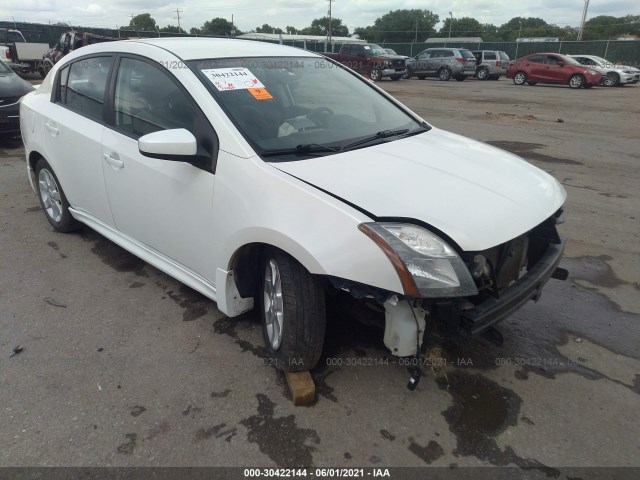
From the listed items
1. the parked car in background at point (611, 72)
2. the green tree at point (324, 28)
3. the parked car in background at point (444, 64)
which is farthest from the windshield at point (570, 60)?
the green tree at point (324, 28)

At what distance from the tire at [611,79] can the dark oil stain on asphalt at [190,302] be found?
26521mm

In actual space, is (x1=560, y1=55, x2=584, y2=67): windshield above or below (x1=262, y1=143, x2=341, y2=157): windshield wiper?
above

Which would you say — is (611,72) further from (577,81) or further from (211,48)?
(211,48)

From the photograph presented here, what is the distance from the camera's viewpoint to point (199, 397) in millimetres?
2473

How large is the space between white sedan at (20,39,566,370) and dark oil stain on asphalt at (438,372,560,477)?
0.47m

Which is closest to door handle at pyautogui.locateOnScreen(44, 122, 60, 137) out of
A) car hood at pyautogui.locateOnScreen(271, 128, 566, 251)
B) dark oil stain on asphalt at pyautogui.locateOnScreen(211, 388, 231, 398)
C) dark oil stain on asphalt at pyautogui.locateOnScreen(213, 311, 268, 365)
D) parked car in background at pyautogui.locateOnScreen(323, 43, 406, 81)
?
dark oil stain on asphalt at pyautogui.locateOnScreen(213, 311, 268, 365)

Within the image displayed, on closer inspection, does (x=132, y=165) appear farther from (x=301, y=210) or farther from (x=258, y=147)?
(x=301, y=210)

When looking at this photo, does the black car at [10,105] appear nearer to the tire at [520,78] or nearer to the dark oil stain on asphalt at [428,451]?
the dark oil stain on asphalt at [428,451]

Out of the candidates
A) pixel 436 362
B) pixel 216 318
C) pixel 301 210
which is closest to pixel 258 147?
pixel 301 210

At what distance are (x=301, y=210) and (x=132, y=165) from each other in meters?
1.46

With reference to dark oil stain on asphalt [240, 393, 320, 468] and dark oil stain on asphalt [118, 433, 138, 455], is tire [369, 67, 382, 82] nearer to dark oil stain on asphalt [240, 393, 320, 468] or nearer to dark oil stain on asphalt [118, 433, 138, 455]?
dark oil stain on asphalt [240, 393, 320, 468]

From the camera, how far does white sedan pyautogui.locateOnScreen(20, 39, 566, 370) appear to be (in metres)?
2.11

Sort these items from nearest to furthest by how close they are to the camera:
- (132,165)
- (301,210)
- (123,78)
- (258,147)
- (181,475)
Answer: (181,475), (301,210), (258,147), (132,165), (123,78)

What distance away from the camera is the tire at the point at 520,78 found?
80.9 ft
